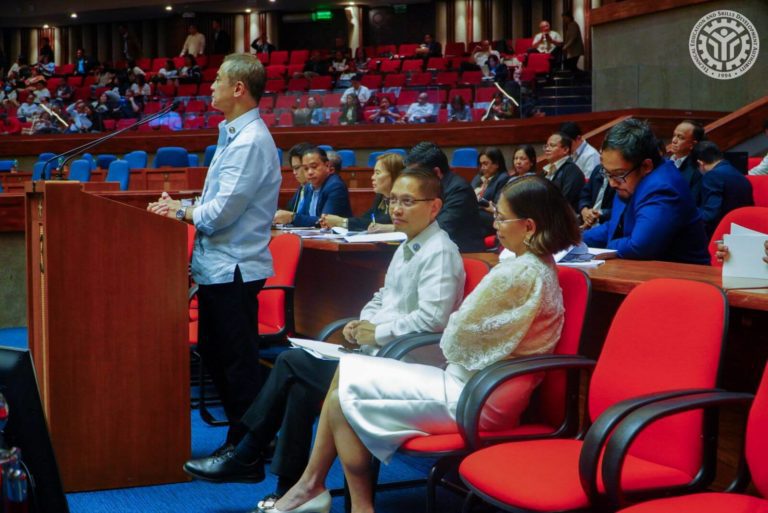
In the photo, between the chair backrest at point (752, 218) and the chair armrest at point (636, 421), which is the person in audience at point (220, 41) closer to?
the chair backrest at point (752, 218)

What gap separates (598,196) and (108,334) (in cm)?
308

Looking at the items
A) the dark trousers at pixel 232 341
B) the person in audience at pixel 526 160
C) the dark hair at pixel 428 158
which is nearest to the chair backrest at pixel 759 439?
the dark trousers at pixel 232 341

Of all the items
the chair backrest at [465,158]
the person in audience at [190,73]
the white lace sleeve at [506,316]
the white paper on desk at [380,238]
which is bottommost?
the white lace sleeve at [506,316]

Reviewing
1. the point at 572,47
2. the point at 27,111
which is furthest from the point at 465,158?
the point at 27,111

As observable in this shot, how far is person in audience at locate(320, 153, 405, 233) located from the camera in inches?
167

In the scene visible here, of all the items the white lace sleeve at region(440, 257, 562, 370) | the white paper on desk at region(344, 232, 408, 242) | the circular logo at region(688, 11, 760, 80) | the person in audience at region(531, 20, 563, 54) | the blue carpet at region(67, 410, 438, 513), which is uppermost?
the person in audience at region(531, 20, 563, 54)

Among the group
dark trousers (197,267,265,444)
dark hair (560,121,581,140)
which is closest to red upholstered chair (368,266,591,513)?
dark trousers (197,267,265,444)

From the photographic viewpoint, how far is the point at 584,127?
1109 centimetres

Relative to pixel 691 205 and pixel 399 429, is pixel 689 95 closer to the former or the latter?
pixel 691 205

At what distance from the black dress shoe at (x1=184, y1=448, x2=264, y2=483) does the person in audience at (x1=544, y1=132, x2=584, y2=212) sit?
11.0 ft

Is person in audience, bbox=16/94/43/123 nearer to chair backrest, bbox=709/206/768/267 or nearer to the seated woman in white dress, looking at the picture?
chair backrest, bbox=709/206/768/267

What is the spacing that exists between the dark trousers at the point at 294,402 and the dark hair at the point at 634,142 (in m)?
1.11

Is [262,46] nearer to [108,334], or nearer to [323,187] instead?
[323,187]

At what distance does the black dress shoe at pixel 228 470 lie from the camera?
2.85 m
